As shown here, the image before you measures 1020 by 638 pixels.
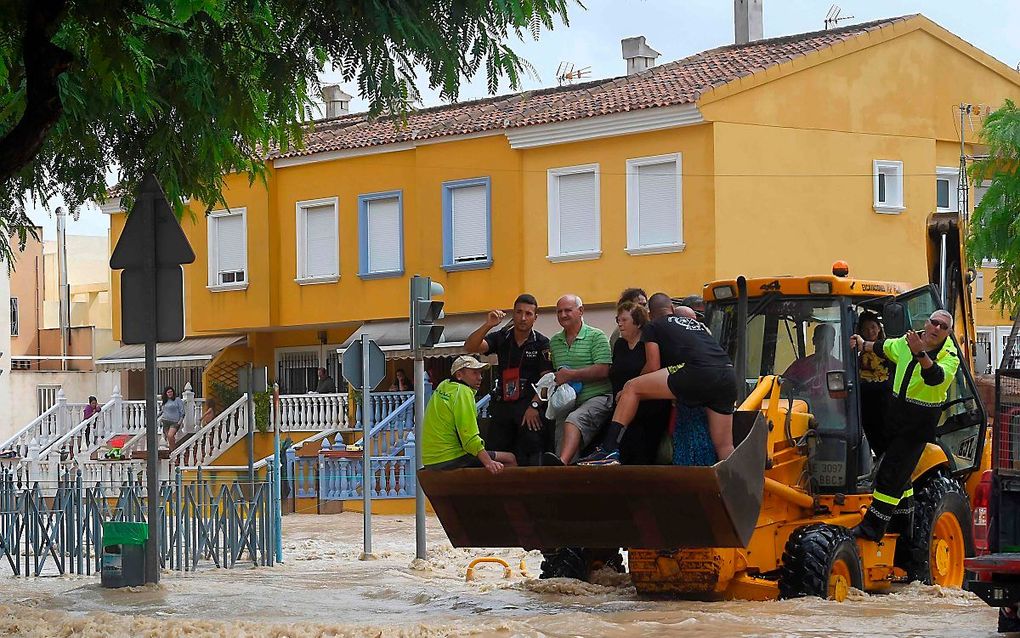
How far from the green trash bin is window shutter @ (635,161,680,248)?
17.7 m

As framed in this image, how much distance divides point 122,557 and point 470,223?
1984cm

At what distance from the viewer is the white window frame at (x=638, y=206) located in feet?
102

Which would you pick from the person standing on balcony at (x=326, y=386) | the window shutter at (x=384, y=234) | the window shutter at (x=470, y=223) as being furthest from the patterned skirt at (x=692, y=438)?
the person standing on balcony at (x=326, y=386)

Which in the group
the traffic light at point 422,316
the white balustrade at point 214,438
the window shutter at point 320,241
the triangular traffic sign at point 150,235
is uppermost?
the window shutter at point 320,241

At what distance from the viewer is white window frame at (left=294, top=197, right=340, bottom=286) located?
36.5 metres

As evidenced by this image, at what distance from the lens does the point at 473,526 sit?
1350 cm

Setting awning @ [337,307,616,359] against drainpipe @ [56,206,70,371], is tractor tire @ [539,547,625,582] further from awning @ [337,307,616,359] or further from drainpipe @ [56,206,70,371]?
drainpipe @ [56,206,70,371]

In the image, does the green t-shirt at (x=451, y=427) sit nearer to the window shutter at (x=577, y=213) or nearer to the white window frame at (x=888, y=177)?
the window shutter at (x=577, y=213)

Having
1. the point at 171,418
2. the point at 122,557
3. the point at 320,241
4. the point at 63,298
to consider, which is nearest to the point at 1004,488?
the point at 122,557

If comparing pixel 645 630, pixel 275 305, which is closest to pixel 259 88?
pixel 645 630

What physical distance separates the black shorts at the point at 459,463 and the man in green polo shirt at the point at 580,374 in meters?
0.65

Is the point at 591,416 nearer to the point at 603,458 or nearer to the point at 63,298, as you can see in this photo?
Answer: the point at 603,458

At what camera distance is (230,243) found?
38.3 m

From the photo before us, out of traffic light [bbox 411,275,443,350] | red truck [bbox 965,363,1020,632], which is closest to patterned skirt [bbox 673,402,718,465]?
red truck [bbox 965,363,1020,632]
